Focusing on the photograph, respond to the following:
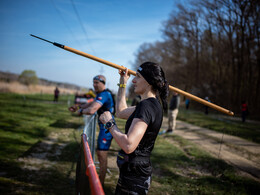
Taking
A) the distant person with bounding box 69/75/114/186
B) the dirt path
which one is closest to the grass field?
the dirt path

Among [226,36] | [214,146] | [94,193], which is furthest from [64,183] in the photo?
[226,36]

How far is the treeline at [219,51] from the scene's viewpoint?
53.9 feet

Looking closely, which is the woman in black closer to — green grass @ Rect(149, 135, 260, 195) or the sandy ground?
the sandy ground

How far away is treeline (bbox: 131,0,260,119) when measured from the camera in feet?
53.9

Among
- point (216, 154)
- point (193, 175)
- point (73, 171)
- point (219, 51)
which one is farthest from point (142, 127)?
point (219, 51)

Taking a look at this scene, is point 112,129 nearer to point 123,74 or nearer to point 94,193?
point 94,193

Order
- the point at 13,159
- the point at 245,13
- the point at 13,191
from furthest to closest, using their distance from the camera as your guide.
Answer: the point at 245,13 < the point at 13,159 < the point at 13,191

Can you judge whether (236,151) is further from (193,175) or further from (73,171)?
(73,171)

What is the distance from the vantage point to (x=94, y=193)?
1.28 meters

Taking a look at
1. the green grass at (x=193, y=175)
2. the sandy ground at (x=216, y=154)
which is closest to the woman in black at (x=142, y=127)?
the sandy ground at (x=216, y=154)

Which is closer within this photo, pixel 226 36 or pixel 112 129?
pixel 112 129

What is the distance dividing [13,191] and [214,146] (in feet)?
25.6

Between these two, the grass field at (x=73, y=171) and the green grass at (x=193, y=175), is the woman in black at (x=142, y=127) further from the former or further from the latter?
the green grass at (x=193, y=175)

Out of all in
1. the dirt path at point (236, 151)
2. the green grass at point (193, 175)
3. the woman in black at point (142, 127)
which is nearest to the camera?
the woman in black at point (142, 127)
